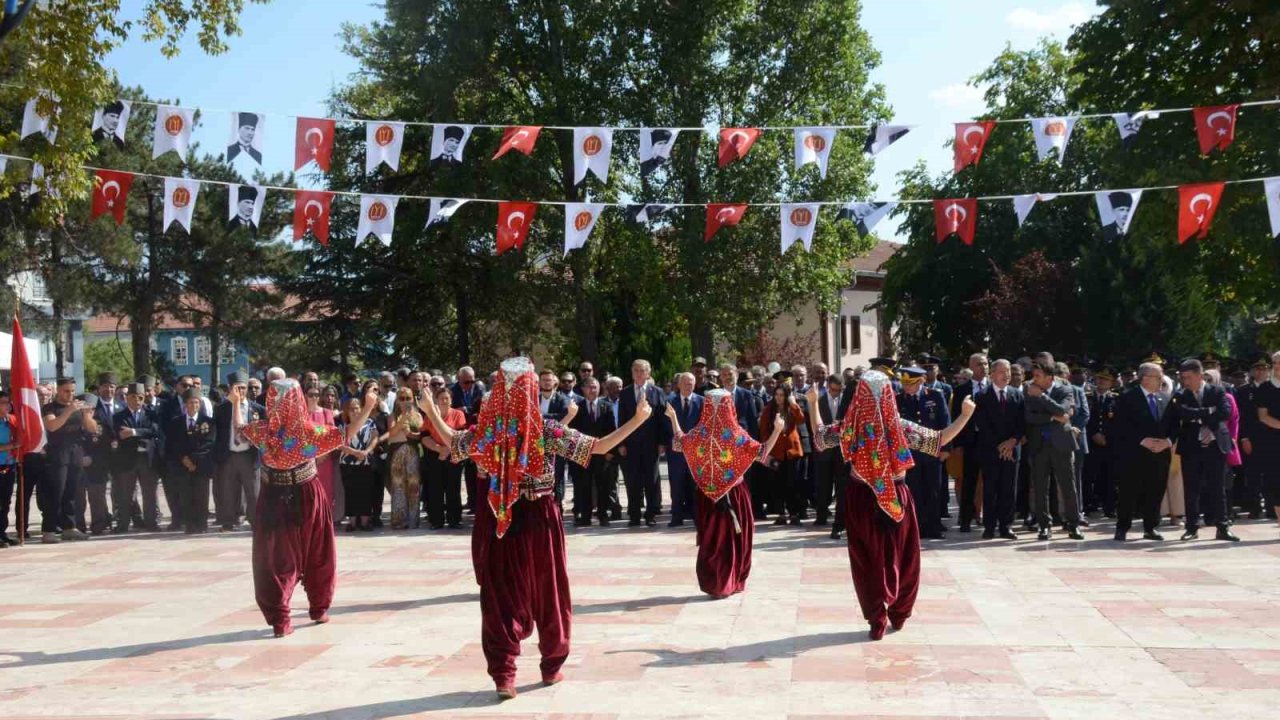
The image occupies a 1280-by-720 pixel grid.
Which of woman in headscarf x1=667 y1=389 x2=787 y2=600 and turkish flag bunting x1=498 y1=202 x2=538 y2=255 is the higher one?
turkish flag bunting x1=498 y1=202 x2=538 y2=255

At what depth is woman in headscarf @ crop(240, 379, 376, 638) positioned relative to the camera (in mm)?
9141

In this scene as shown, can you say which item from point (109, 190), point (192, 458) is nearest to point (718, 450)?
point (192, 458)

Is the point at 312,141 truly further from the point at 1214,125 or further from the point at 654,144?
the point at 1214,125

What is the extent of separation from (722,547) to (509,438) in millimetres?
3508

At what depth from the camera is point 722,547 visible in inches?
408

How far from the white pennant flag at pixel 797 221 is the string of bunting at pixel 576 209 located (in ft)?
0.05

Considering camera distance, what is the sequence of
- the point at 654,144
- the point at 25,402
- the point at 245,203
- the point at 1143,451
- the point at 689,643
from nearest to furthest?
the point at 689,643
the point at 1143,451
the point at 25,402
the point at 654,144
the point at 245,203

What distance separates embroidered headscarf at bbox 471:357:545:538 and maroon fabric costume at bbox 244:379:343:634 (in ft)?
7.54

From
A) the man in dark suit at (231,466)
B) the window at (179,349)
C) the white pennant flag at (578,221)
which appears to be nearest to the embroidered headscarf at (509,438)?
the man in dark suit at (231,466)

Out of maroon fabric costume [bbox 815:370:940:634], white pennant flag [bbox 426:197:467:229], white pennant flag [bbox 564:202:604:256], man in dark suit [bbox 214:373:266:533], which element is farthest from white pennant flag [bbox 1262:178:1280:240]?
man in dark suit [bbox 214:373:266:533]

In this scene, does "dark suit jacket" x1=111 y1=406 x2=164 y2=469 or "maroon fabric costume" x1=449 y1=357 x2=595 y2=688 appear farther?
"dark suit jacket" x1=111 y1=406 x2=164 y2=469

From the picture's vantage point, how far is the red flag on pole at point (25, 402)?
46.5 ft

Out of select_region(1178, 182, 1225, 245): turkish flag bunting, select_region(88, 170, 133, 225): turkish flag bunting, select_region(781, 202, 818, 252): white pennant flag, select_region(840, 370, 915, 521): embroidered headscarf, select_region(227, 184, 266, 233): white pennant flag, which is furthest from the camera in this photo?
select_region(781, 202, 818, 252): white pennant flag

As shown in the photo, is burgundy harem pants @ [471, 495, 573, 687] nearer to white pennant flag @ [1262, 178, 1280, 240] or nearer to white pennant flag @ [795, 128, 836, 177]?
white pennant flag @ [795, 128, 836, 177]
